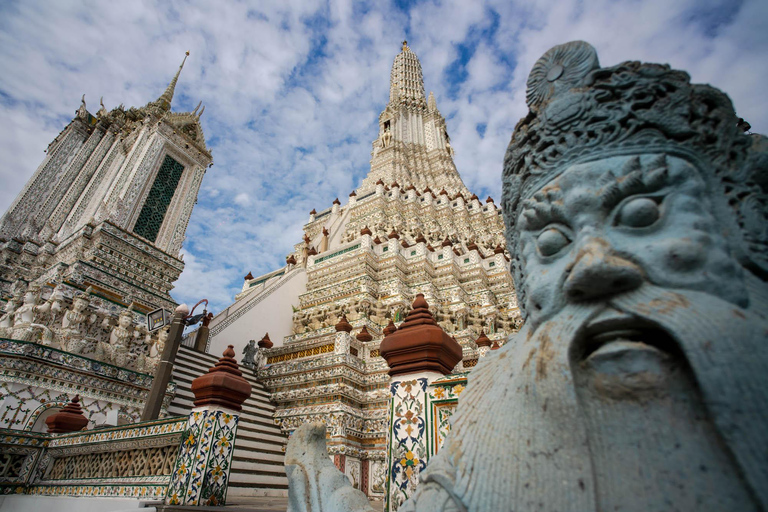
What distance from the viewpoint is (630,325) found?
3.05ft

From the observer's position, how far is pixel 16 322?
654 centimetres

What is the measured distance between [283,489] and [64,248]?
9.97 m

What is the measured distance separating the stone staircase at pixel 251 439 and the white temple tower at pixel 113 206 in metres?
2.37

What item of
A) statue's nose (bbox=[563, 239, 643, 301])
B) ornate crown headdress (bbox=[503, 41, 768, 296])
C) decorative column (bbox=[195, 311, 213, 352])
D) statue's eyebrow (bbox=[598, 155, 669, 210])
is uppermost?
decorative column (bbox=[195, 311, 213, 352])

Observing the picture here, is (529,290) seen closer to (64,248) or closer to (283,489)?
(283,489)

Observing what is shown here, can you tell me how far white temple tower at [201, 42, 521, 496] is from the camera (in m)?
6.91

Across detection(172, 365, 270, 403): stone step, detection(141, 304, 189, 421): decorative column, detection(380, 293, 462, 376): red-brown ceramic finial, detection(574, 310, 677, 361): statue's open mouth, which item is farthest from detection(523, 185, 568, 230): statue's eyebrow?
detection(172, 365, 270, 403): stone step

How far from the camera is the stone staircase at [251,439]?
17.0 feet

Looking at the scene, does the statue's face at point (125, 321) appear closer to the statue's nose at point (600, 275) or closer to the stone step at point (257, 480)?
the stone step at point (257, 480)

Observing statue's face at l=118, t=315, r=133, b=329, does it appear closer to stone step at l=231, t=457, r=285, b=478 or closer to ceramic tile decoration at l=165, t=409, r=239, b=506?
stone step at l=231, t=457, r=285, b=478

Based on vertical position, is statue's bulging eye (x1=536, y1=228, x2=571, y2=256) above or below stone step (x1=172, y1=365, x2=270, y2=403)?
below

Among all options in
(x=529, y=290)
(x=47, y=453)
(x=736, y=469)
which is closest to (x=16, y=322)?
(x=47, y=453)

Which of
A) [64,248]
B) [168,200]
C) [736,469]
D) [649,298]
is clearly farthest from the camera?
[168,200]

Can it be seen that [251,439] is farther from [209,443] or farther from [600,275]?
[600,275]
